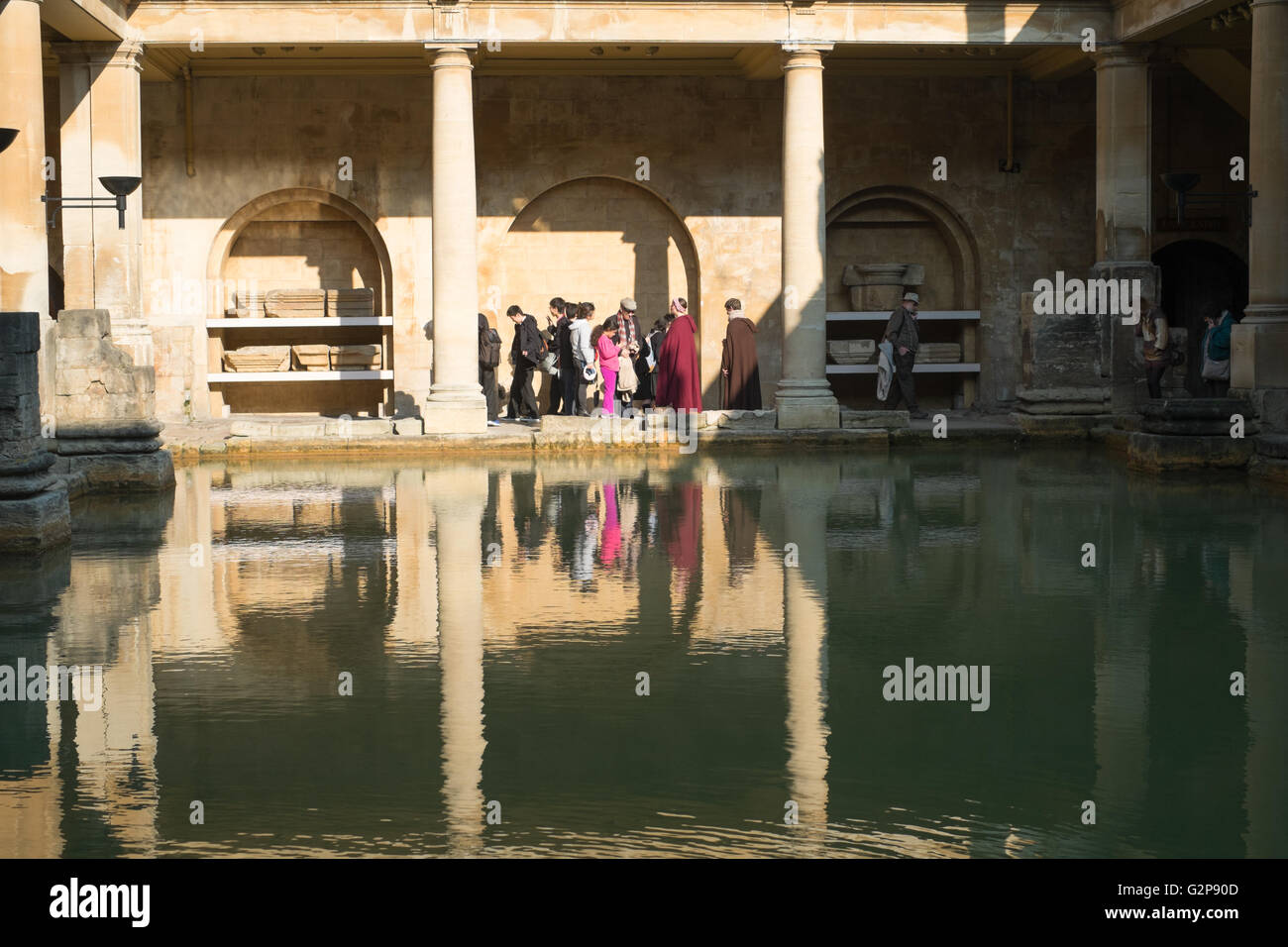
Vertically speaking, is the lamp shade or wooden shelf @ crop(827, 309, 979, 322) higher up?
the lamp shade

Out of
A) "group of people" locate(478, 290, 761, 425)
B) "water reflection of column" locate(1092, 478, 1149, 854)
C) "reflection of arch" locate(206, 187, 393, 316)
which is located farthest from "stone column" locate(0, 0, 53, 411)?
"water reflection of column" locate(1092, 478, 1149, 854)

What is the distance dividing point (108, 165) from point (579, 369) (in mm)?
6307

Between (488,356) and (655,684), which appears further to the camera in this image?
(488,356)

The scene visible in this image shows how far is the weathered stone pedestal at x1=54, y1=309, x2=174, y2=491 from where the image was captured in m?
14.7

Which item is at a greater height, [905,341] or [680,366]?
[905,341]

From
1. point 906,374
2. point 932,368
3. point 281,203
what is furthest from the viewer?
point 932,368

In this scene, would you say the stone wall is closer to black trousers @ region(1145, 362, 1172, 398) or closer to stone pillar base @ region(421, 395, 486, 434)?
stone pillar base @ region(421, 395, 486, 434)

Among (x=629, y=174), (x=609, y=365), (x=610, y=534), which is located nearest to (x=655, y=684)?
(x=610, y=534)

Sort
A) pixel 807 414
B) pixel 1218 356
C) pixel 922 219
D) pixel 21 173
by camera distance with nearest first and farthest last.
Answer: pixel 21 173, pixel 1218 356, pixel 807 414, pixel 922 219

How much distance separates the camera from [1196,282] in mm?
25078

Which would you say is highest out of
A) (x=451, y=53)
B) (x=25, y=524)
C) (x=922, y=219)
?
(x=451, y=53)

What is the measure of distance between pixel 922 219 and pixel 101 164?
12.1 metres

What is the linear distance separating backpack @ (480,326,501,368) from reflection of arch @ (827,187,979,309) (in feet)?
19.2

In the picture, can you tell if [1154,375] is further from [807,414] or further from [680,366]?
[680,366]
